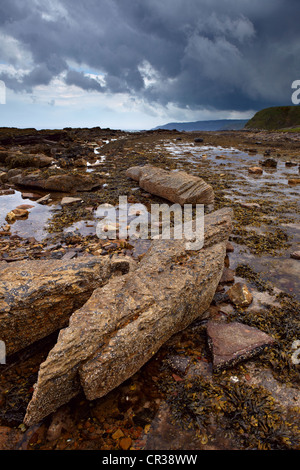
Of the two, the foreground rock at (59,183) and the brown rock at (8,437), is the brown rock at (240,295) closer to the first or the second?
the brown rock at (8,437)

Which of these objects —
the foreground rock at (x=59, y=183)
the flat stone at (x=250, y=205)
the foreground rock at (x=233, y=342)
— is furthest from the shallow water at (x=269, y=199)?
the foreground rock at (x=59, y=183)

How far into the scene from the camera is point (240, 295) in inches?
147

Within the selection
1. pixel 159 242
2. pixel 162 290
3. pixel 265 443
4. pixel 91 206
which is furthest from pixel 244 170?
pixel 265 443

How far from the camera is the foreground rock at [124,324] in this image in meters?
2.08

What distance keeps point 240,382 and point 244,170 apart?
1315cm

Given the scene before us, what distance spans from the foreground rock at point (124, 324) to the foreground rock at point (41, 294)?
0.34 metres

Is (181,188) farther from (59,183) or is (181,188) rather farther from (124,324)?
(124,324)

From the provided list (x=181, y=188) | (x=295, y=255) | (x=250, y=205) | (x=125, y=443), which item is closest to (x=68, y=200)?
(x=181, y=188)

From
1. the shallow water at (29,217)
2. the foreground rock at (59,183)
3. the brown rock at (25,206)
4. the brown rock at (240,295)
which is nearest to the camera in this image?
the brown rock at (240,295)

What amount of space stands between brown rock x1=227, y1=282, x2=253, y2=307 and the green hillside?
9845 centimetres

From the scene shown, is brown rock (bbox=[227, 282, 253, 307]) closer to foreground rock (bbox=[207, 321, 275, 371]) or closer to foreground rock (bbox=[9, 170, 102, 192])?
foreground rock (bbox=[207, 321, 275, 371])

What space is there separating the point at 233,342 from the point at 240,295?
1.05 m
